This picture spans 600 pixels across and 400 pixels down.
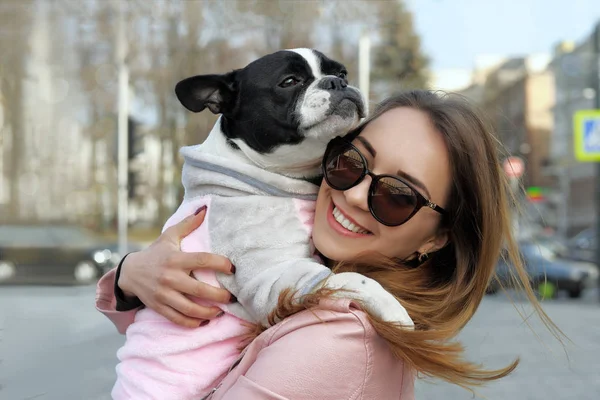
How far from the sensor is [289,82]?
190 centimetres

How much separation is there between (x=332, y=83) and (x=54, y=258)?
15431 mm

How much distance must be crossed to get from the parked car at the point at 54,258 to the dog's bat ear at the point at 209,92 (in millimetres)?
14381

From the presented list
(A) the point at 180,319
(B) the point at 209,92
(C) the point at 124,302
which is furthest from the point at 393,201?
(C) the point at 124,302

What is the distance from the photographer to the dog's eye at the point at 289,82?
1891 millimetres

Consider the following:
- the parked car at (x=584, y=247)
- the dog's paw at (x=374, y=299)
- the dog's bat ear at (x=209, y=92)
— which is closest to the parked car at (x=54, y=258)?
the parked car at (x=584, y=247)

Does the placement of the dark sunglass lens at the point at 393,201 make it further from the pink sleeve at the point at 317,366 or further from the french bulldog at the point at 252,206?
the pink sleeve at the point at 317,366

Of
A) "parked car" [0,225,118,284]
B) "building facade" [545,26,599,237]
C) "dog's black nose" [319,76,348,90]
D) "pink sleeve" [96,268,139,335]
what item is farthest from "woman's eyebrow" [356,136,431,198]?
"building facade" [545,26,599,237]

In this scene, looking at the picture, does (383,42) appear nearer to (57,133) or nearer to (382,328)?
(57,133)

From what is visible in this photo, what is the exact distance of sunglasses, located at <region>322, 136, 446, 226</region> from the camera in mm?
1556

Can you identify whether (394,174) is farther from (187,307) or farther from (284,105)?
(187,307)

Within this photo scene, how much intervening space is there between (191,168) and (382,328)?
776mm

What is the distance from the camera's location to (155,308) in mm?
1646

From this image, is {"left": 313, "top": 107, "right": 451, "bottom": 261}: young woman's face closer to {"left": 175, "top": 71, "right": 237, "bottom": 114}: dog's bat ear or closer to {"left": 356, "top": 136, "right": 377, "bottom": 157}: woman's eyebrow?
{"left": 356, "top": 136, "right": 377, "bottom": 157}: woman's eyebrow

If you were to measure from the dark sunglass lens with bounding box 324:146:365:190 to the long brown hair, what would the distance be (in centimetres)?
17
